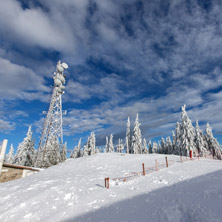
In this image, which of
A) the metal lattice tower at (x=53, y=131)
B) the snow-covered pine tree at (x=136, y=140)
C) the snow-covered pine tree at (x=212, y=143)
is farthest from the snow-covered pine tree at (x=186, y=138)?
the metal lattice tower at (x=53, y=131)

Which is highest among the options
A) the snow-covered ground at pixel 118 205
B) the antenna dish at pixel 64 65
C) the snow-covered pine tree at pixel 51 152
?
the antenna dish at pixel 64 65

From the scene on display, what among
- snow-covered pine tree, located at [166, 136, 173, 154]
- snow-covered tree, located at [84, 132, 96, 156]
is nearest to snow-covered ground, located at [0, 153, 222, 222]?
snow-covered tree, located at [84, 132, 96, 156]

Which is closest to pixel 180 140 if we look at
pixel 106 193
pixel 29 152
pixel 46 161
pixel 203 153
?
pixel 203 153

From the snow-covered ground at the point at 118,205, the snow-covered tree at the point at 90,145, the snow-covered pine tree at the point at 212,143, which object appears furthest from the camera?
the snow-covered tree at the point at 90,145

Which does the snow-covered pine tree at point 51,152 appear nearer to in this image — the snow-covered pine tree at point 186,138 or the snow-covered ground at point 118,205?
the snow-covered ground at point 118,205

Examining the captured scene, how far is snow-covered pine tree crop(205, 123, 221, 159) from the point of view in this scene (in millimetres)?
42384

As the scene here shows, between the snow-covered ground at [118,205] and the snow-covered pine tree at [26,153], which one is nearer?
the snow-covered ground at [118,205]

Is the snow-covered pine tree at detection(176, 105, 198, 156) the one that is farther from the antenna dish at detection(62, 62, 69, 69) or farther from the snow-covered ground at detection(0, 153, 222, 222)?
the snow-covered ground at detection(0, 153, 222, 222)

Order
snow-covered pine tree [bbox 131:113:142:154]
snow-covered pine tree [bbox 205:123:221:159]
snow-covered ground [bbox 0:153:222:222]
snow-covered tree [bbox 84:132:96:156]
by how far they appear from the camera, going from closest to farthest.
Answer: snow-covered ground [bbox 0:153:222:222]
snow-covered pine tree [bbox 205:123:221:159]
snow-covered pine tree [bbox 131:113:142:154]
snow-covered tree [bbox 84:132:96:156]

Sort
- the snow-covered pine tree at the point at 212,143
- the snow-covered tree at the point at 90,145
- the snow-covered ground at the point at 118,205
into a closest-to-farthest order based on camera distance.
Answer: the snow-covered ground at the point at 118,205 < the snow-covered pine tree at the point at 212,143 < the snow-covered tree at the point at 90,145

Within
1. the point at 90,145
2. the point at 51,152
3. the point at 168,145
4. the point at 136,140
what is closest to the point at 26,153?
the point at 51,152

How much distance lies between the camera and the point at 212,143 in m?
42.8

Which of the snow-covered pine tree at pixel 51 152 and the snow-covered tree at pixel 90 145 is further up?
the snow-covered tree at pixel 90 145

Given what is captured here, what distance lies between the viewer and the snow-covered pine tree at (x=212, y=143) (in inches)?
1669
